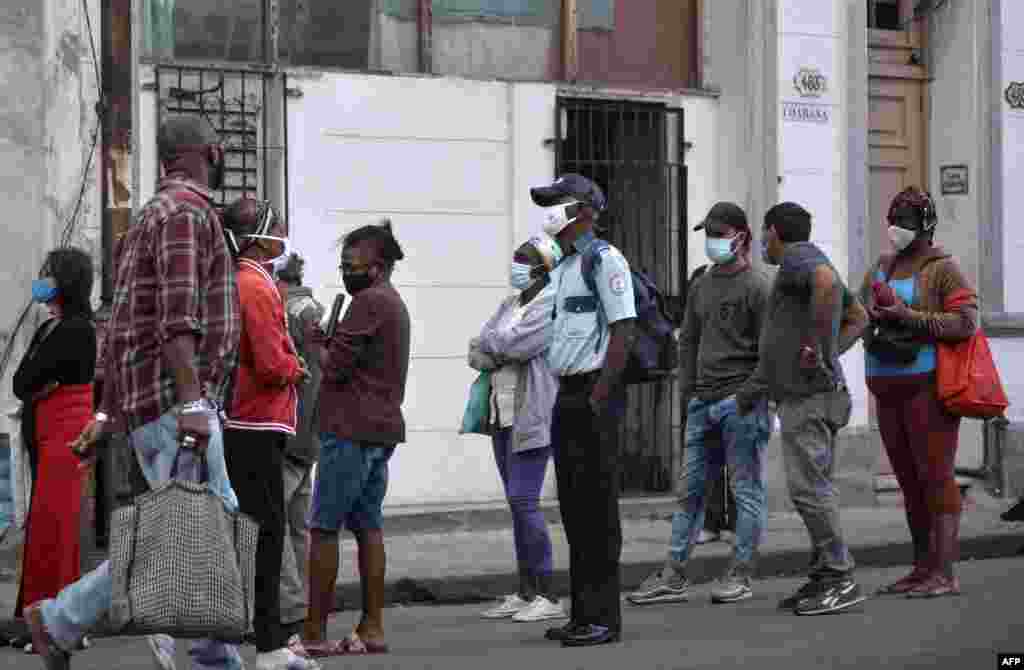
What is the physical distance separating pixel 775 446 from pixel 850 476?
0.83 meters

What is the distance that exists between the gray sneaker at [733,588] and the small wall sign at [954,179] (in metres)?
6.21

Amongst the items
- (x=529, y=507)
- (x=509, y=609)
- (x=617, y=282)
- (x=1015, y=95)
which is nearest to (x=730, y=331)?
(x=529, y=507)

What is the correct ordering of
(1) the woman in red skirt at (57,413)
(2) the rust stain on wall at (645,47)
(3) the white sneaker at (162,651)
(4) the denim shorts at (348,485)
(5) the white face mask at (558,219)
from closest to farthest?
1. (3) the white sneaker at (162,651)
2. (4) the denim shorts at (348,485)
3. (5) the white face mask at (558,219)
4. (1) the woman in red skirt at (57,413)
5. (2) the rust stain on wall at (645,47)

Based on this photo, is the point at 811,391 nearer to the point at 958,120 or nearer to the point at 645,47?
the point at 645,47

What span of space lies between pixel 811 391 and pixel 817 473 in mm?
390

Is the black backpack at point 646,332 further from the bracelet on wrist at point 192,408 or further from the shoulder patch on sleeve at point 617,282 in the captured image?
the bracelet on wrist at point 192,408

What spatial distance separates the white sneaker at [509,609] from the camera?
31.9 ft

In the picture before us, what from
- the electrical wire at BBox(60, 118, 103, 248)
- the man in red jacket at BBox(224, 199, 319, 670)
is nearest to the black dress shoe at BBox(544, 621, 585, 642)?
the man in red jacket at BBox(224, 199, 319, 670)

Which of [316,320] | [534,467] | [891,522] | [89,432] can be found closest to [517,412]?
[534,467]

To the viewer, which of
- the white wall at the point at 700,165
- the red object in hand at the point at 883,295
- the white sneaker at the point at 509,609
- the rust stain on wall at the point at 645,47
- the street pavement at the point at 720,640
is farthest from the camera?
the white wall at the point at 700,165

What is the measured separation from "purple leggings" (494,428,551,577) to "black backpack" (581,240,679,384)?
36.6 inches

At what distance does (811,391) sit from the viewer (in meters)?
9.52

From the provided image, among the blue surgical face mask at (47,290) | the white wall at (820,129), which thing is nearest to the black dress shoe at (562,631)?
the blue surgical face mask at (47,290)

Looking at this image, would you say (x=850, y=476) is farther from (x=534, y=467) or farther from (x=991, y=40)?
(x=534, y=467)
